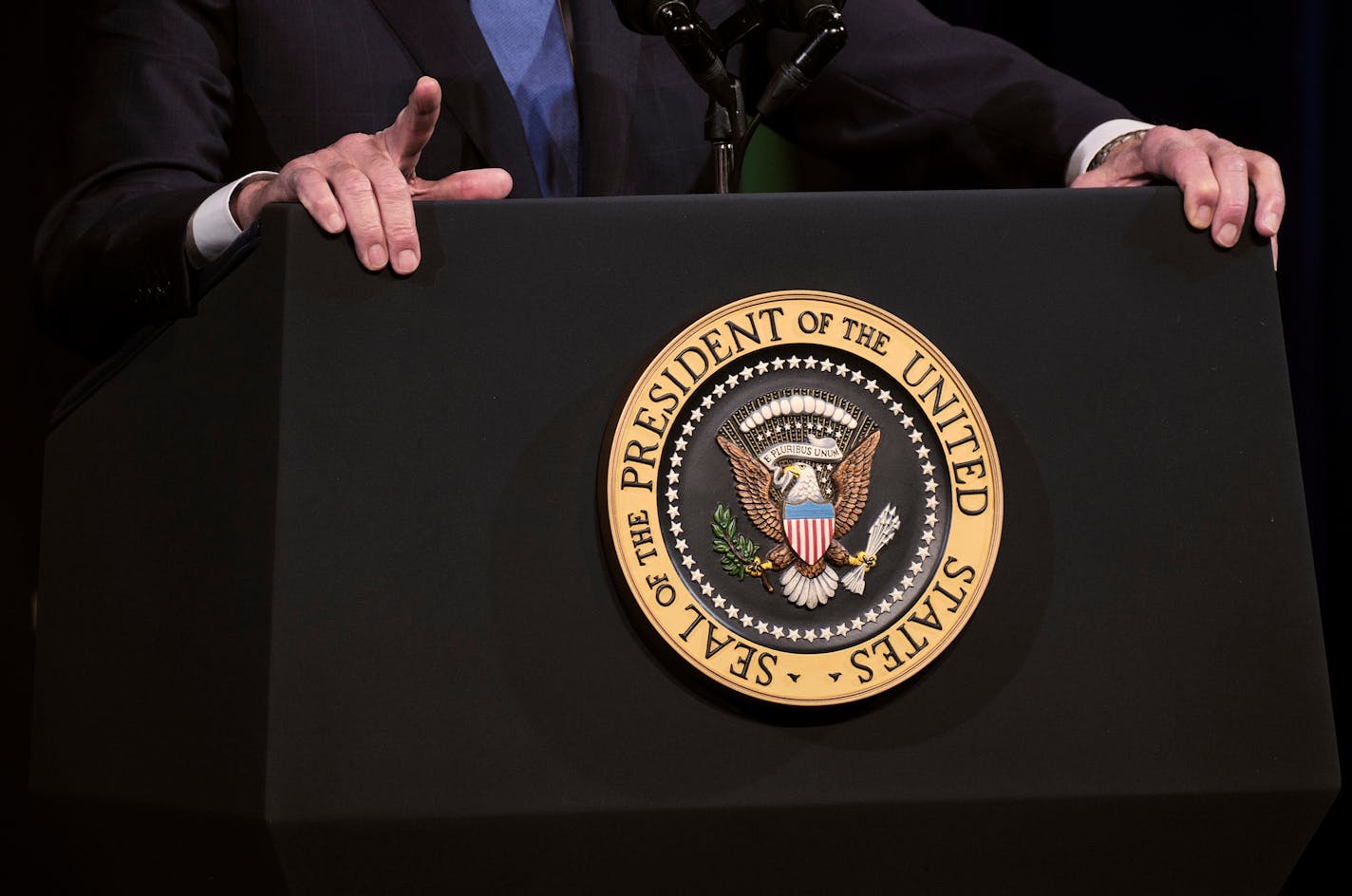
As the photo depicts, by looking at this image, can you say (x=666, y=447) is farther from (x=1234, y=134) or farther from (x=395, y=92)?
(x=1234, y=134)

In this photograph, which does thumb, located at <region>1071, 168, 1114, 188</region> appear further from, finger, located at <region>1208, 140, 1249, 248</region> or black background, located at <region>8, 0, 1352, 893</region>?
black background, located at <region>8, 0, 1352, 893</region>

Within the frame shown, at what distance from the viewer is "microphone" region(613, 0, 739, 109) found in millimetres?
1021

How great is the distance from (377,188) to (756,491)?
0.99 feet

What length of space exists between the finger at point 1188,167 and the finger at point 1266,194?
3 centimetres

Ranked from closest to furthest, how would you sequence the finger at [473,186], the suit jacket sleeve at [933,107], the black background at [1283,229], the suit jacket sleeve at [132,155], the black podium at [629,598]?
the black podium at [629,598] < the finger at [473,186] < the suit jacket sleeve at [132,155] < the suit jacket sleeve at [933,107] < the black background at [1283,229]

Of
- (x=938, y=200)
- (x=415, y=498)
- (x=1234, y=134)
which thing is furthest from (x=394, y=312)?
(x=1234, y=134)

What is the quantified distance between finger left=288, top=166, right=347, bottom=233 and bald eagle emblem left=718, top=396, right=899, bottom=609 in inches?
10.7

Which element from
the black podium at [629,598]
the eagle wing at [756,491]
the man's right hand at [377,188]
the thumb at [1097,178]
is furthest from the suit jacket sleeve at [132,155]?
the thumb at [1097,178]

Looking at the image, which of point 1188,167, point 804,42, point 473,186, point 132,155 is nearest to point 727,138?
point 804,42

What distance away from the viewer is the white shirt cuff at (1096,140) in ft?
4.14

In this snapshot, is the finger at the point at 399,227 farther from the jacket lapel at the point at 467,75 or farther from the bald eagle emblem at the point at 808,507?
the jacket lapel at the point at 467,75

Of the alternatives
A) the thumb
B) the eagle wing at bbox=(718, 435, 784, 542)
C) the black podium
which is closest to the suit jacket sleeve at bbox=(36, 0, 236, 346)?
the black podium

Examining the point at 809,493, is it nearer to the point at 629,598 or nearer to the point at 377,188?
the point at 629,598

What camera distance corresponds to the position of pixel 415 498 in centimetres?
84
